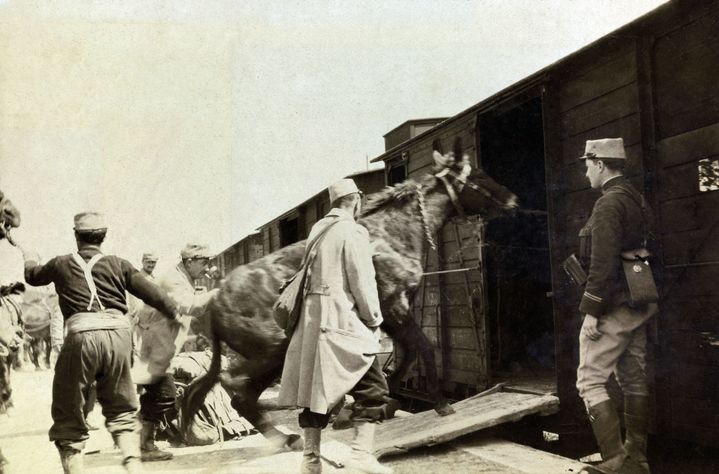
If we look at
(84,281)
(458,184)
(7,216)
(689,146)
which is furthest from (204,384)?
(689,146)

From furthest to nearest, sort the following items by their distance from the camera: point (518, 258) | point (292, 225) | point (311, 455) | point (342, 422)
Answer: point (292, 225), point (518, 258), point (342, 422), point (311, 455)

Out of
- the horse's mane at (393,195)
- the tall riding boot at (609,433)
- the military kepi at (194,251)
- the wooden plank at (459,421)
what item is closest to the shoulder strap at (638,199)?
the tall riding boot at (609,433)

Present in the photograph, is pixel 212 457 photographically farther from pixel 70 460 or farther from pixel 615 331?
pixel 615 331

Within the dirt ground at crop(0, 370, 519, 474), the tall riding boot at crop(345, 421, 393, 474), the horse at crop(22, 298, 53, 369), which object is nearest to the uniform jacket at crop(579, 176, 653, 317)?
the dirt ground at crop(0, 370, 519, 474)

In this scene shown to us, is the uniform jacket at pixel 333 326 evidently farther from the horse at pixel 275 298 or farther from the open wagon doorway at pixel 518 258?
the open wagon doorway at pixel 518 258

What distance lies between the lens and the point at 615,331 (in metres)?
4.05

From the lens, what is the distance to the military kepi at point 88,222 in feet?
14.8

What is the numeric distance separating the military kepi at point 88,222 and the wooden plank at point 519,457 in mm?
3193

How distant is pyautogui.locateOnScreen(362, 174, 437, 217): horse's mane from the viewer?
628 cm

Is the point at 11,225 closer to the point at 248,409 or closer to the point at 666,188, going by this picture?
the point at 248,409

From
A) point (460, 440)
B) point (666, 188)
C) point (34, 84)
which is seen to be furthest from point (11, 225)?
point (666, 188)

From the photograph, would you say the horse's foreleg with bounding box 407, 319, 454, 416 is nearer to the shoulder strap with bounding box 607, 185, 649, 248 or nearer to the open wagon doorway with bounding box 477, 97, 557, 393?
the open wagon doorway with bounding box 477, 97, 557, 393

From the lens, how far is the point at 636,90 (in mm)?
4508

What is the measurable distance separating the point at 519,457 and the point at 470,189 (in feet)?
9.47
